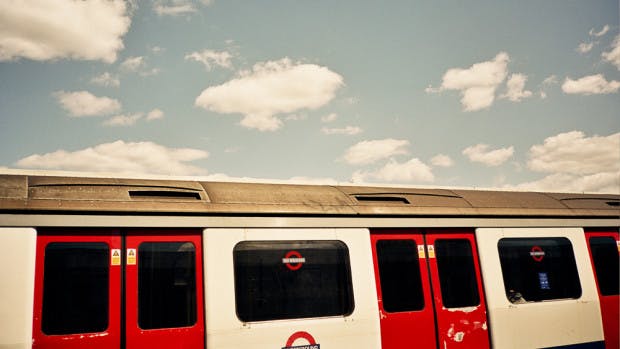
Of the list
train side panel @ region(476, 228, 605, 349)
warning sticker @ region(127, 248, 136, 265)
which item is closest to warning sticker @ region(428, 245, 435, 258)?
train side panel @ region(476, 228, 605, 349)

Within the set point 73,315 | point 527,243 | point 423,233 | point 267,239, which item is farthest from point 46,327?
point 527,243

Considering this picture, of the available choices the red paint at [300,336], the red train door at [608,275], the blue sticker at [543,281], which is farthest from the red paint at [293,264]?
the red train door at [608,275]

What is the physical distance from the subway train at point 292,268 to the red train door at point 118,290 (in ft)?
0.04

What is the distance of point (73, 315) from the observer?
503cm

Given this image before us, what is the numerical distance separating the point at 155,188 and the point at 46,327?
74.6 inches

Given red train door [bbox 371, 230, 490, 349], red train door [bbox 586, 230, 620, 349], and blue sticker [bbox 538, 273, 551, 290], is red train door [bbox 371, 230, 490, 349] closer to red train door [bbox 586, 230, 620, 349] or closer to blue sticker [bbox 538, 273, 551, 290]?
blue sticker [bbox 538, 273, 551, 290]

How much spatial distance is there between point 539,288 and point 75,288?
659 centimetres

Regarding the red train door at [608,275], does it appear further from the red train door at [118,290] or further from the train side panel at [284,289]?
the red train door at [118,290]

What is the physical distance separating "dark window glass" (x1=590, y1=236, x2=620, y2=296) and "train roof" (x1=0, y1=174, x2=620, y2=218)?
48 cm

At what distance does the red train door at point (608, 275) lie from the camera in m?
7.84

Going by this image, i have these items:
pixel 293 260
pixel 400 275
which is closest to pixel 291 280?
pixel 293 260

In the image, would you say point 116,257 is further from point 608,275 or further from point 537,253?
point 608,275

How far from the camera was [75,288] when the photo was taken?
5.11 metres

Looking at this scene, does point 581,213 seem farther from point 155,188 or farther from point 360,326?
point 155,188
